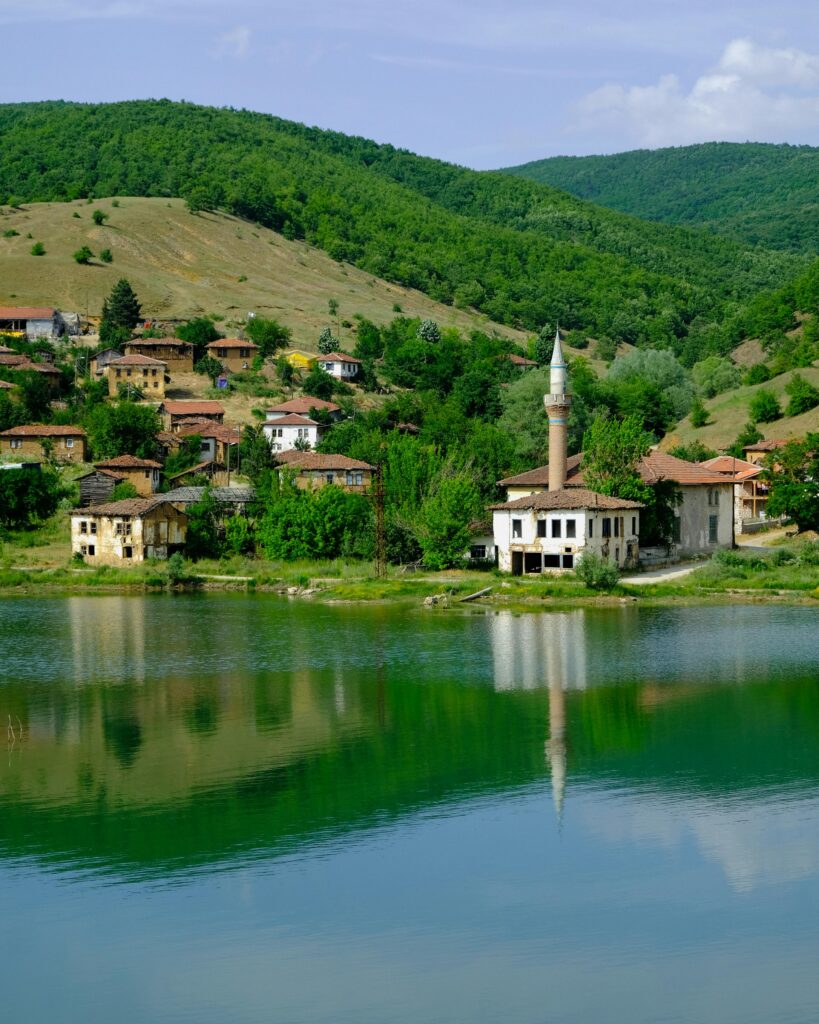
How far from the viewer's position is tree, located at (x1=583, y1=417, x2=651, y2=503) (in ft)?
183

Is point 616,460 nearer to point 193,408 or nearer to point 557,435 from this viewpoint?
point 557,435

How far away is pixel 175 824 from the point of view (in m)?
23.0

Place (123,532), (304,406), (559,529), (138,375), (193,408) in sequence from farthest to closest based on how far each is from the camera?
(138,375), (304,406), (193,408), (123,532), (559,529)

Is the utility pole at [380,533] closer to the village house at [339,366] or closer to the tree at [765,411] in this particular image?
the tree at [765,411]

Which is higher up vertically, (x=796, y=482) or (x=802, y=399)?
(x=802, y=399)

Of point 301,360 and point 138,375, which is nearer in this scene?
point 138,375

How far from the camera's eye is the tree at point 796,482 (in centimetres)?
5869

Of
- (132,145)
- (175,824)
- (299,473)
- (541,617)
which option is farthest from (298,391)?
(132,145)

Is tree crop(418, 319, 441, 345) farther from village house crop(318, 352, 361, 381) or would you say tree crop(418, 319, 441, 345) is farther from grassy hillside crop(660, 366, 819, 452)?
grassy hillside crop(660, 366, 819, 452)

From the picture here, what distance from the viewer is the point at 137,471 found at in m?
66.2

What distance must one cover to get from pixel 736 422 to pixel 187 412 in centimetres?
3091

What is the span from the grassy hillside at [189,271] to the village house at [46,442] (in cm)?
3222

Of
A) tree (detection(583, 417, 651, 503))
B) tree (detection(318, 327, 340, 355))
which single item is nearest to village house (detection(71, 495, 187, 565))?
tree (detection(583, 417, 651, 503))

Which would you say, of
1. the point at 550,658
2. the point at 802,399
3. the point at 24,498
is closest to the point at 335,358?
the point at 802,399
